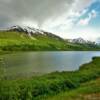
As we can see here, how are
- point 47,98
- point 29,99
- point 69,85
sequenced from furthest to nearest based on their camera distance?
point 69,85 → point 47,98 → point 29,99

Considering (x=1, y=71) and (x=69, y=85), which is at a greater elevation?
(x=1, y=71)

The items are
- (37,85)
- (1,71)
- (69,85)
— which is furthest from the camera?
(69,85)

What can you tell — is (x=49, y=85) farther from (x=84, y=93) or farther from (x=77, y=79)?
(x=77, y=79)

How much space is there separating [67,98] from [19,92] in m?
6.52

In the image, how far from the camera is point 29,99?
99.8 ft

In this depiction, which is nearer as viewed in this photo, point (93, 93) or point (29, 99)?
point (29, 99)

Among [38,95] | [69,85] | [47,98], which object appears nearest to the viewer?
[47,98]

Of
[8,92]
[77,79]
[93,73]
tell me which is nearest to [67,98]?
[8,92]

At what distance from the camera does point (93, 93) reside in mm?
33188

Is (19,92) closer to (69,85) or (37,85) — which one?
(37,85)

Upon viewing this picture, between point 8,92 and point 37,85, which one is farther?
point 37,85

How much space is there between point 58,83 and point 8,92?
13346 millimetres

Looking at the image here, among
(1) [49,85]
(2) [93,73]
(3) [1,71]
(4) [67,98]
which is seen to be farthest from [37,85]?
(2) [93,73]

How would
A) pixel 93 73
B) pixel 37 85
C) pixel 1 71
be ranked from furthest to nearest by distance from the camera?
pixel 93 73, pixel 37 85, pixel 1 71
